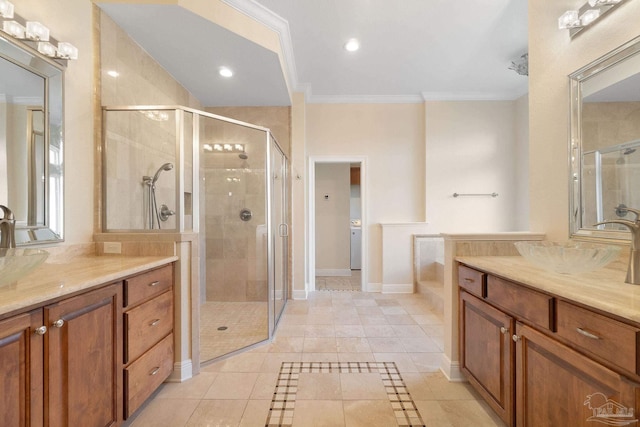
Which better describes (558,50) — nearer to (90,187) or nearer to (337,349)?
(337,349)

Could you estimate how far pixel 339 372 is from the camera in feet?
6.52

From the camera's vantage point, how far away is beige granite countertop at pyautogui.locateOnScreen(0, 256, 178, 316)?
3.01ft

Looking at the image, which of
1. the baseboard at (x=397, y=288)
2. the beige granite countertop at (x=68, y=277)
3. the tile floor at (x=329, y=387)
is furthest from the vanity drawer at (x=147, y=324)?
the baseboard at (x=397, y=288)

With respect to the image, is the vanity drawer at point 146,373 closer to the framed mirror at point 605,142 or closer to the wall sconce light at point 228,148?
the wall sconce light at point 228,148

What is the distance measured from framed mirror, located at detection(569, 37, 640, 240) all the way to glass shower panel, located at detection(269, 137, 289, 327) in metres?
2.31

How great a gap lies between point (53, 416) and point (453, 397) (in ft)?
6.49

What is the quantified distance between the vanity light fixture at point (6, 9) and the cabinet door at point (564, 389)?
2823mm

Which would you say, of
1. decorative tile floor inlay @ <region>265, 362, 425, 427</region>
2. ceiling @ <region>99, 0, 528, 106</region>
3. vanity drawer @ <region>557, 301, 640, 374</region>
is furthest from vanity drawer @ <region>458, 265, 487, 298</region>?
ceiling @ <region>99, 0, 528, 106</region>

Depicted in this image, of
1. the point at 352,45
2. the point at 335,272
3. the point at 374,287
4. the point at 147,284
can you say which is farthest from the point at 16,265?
the point at 335,272

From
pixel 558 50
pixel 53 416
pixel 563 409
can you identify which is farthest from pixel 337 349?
pixel 558 50

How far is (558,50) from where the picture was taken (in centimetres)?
173

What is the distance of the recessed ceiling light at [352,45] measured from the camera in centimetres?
275

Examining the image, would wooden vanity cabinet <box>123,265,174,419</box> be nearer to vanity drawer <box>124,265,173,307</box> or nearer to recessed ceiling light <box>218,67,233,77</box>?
vanity drawer <box>124,265,173,307</box>

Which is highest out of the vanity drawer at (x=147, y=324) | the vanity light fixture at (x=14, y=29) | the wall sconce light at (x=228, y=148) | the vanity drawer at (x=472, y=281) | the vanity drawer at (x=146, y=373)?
the vanity light fixture at (x=14, y=29)
